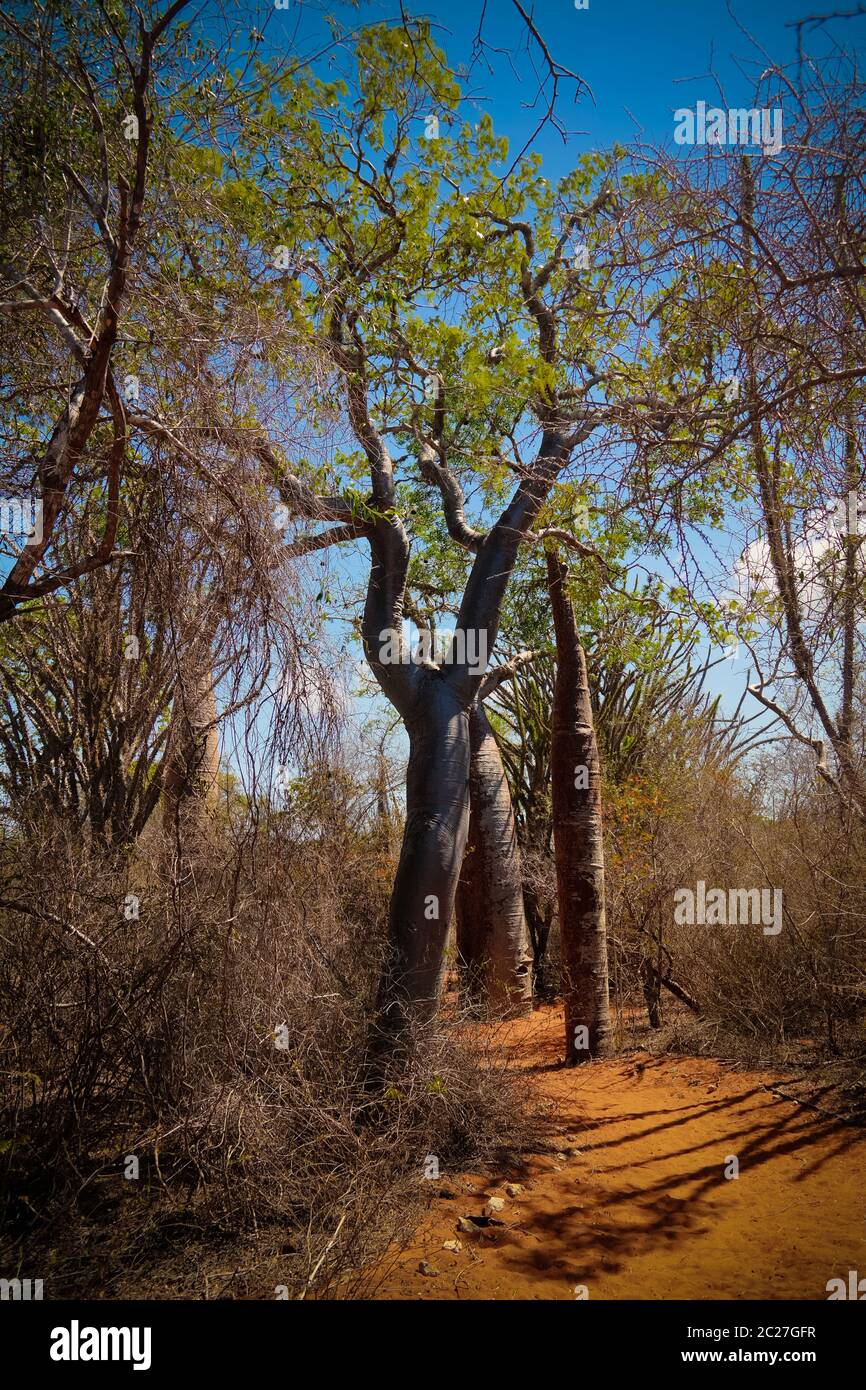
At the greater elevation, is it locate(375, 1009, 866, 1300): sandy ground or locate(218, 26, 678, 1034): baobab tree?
locate(218, 26, 678, 1034): baobab tree

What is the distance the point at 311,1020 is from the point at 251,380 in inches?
151

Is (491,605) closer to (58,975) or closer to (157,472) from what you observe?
(157,472)

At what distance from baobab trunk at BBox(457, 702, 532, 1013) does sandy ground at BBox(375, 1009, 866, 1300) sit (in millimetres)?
3310

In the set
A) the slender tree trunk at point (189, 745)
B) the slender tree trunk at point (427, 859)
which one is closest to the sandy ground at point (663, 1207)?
the slender tree trunk at point (427, 859)

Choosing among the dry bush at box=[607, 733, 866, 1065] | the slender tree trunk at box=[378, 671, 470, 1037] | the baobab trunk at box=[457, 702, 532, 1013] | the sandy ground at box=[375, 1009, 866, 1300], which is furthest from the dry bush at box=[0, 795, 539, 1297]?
the baobab trunk at box=[457, 702, 532, 1013]

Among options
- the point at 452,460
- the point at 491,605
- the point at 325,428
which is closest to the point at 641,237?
the point at 325,428

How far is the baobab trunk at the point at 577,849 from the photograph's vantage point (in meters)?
7.38

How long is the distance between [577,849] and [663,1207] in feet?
10.8

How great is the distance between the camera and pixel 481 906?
10.1 meters

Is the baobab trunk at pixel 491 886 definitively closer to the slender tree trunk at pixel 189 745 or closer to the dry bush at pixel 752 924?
the dry bush at pixel 752 924

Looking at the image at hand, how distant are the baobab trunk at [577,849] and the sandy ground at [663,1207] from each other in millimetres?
831

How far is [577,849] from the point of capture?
754cm

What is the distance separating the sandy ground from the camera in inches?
147

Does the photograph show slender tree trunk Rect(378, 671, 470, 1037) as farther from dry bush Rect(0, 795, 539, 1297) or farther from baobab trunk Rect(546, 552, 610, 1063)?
baobab trunk Rect(546, 552, 610, 1063)
